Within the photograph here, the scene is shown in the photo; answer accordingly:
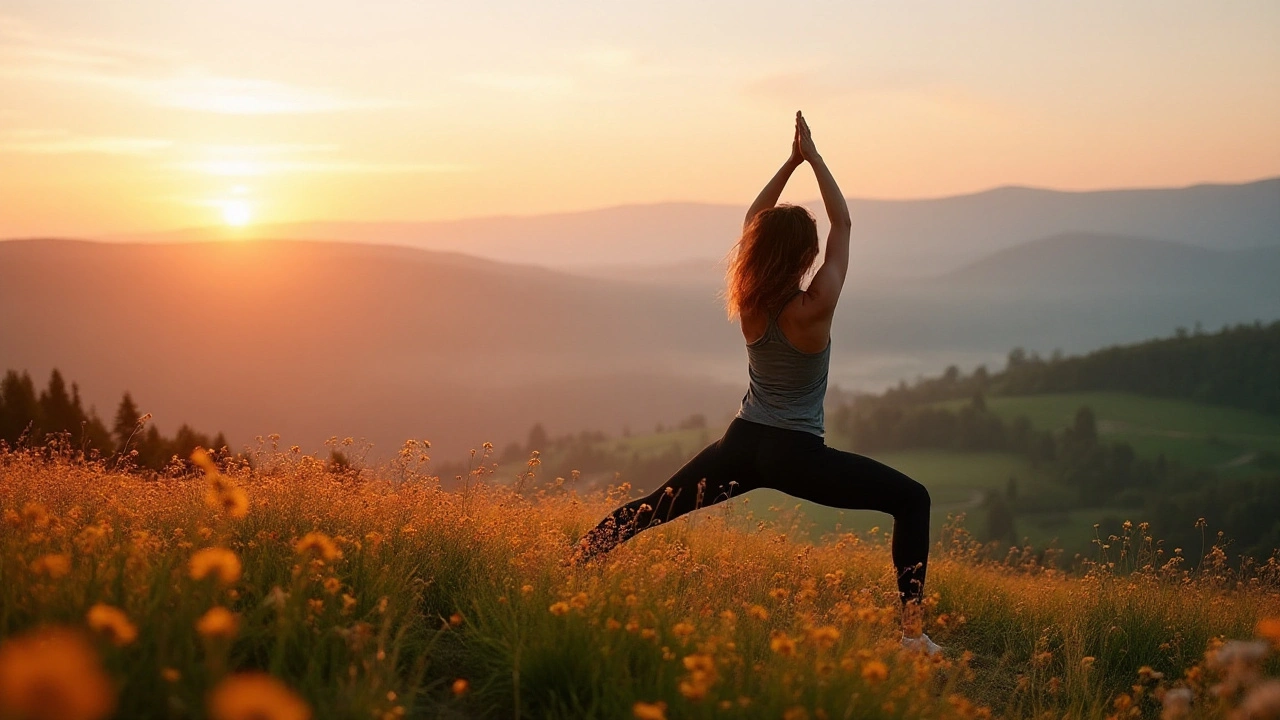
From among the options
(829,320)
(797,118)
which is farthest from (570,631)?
(797,118)

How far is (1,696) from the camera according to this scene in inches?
67.0

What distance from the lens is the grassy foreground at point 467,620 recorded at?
2988 millimetres

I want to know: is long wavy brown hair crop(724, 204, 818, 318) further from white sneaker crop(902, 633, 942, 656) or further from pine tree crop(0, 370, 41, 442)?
pine tree crop(0, 370, 41, 442)

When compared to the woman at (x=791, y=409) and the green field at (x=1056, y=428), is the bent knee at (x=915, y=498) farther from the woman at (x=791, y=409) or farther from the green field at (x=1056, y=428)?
the green field at (x=1056, y=428)

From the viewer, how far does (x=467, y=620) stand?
13.5ft

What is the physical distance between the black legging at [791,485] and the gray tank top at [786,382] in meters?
0.07

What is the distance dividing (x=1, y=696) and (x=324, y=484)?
14.0 ft

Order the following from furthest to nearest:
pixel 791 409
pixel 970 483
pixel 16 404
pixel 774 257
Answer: pixel 970 483 < pixel 16 404 < pixel 791 409 < pixel 774 257

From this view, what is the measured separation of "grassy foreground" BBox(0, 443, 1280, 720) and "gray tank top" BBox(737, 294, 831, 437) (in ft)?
2.71

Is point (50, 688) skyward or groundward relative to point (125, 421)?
skyward

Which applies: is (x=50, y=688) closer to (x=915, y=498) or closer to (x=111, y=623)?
(x=111, y=623)

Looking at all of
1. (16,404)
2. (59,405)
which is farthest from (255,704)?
(59,405)

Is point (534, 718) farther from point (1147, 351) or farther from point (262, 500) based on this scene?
point (1147, 351)

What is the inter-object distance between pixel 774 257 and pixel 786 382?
0.66 metres
